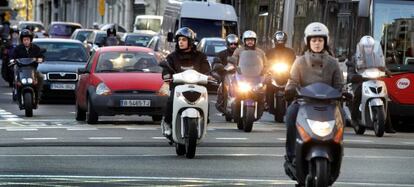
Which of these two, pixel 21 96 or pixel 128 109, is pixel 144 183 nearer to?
pixel 128 109

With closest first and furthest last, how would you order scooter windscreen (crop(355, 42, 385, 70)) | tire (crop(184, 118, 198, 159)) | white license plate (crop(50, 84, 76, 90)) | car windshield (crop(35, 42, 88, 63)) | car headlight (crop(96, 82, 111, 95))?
tire (crop(184, 118, 198, 159)), scooter windscreen (crop(355, 42, 385, 70)), car headlight (crop(96, 82, 111, 95)), white license plate (crop(50, 84, 76, 90)), car windshield (crop(35, 42, 88, 63))

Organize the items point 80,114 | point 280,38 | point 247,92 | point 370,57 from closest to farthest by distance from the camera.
A: point 370,57 → point 247,92 → point 80,114 → point 280,38

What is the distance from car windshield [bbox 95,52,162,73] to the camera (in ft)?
79.5

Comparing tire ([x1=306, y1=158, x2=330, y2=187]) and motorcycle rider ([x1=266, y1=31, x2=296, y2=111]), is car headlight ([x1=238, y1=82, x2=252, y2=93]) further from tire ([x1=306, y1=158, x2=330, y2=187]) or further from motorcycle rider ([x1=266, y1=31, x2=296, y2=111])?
tire ([x1=306, y1=158, x2=330, y2=187])

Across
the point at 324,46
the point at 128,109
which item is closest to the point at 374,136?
the point at 128,109

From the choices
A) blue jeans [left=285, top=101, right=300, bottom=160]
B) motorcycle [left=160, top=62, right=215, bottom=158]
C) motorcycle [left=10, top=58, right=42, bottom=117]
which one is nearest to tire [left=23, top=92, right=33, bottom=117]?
motorcycle [left=10, top=58, right=42, bottom=117]

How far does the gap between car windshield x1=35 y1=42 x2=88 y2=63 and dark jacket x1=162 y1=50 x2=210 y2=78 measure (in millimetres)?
14625

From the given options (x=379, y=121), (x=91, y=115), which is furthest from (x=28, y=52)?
(x=379, y=121)

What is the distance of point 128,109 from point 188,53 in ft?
19.1

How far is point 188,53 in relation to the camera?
17.2 meters

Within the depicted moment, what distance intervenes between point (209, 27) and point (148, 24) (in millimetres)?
19454

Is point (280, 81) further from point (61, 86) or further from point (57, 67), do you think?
point (57, 67)

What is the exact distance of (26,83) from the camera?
2547 cm

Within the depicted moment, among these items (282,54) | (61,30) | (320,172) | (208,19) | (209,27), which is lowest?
(61,30)
